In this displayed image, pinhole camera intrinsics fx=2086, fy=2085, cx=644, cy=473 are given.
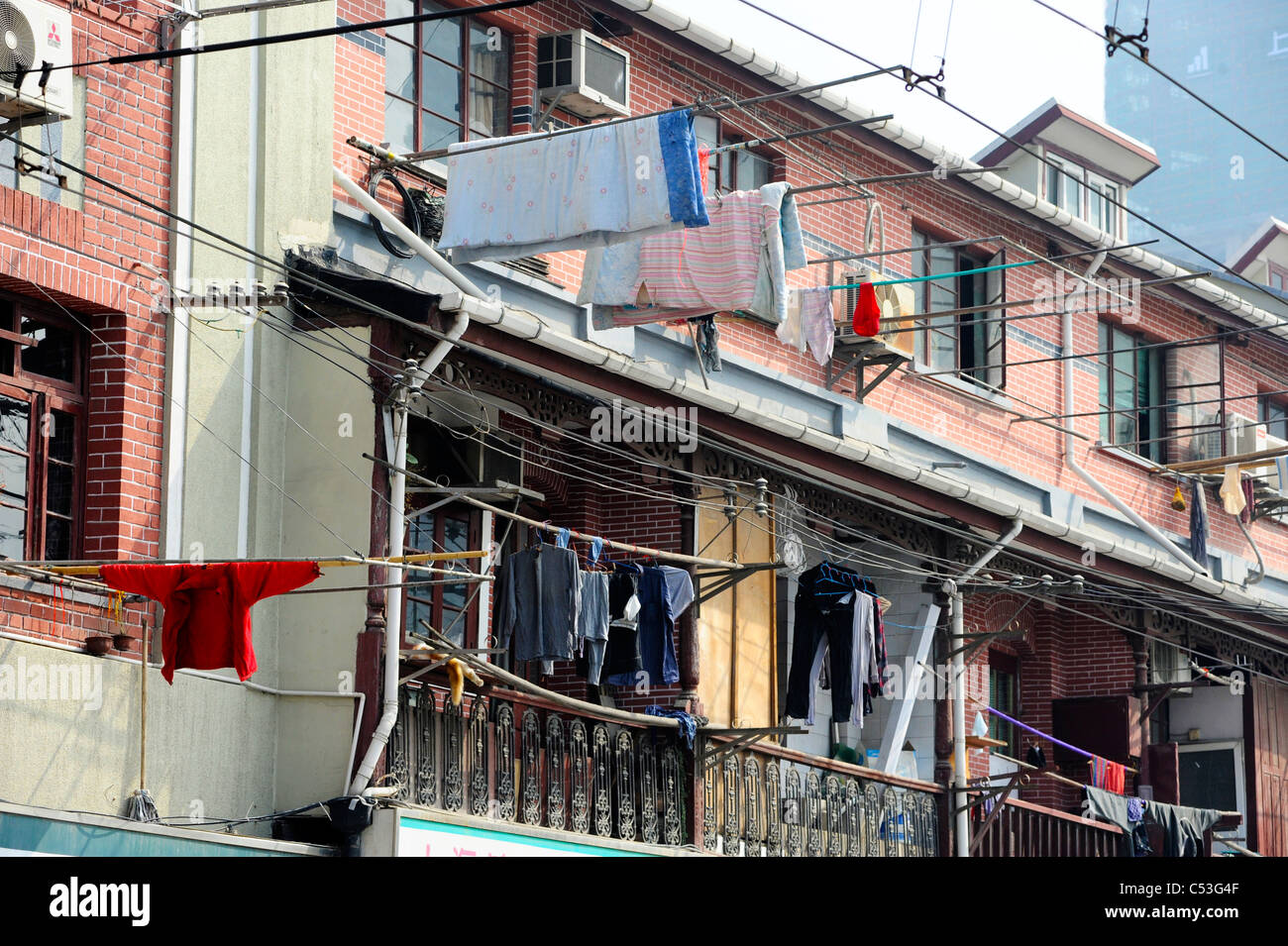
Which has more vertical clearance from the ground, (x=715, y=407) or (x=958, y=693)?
(x=715, y=407)

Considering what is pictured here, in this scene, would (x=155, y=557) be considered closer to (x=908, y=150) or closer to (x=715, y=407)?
(x=715, y=407)

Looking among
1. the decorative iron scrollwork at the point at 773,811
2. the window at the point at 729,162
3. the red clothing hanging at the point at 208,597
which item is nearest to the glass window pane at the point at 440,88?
the window at the point at 729,162

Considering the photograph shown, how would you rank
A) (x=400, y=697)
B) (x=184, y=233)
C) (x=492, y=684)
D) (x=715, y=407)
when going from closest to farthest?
1. (x=184, y=233)
2. (x=400, y=697)
3. (x=492, y=684)
4. (x=715, y=407)

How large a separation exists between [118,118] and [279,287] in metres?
1.50

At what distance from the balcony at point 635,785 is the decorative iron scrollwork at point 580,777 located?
11 mm

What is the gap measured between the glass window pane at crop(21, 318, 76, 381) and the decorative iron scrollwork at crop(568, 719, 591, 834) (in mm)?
4533

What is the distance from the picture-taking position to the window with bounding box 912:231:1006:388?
865 inches

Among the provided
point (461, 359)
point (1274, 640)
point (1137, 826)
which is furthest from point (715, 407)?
point (1274, 640)

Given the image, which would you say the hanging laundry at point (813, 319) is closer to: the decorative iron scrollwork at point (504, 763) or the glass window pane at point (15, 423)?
the decorative iron scrollwork at point (504, 763)

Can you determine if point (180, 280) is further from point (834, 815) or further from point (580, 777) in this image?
point (834, 815)

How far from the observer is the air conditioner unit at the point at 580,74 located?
55.9 feet

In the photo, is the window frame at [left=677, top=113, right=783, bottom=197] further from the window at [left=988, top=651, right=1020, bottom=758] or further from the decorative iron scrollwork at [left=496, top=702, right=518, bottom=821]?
the window at [left=988, top=651, right=1020, bottom=758]

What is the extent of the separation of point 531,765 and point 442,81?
5.53 m

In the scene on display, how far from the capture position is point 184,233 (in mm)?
13000
